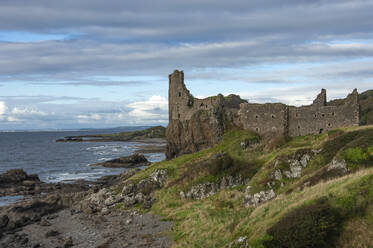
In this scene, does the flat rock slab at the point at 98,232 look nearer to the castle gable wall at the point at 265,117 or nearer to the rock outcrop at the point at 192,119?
the castle gable wall at the point at 265,117

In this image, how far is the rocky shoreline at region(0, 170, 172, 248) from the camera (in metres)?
34.5

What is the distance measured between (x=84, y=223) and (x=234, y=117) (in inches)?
1175

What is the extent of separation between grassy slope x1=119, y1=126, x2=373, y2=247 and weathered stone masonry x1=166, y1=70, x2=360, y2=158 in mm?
2626

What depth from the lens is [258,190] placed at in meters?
34.3

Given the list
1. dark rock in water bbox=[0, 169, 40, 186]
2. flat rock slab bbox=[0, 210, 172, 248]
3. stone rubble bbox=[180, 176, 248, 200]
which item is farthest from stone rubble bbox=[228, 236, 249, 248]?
dark rock in water bbox=[0, 169, 40, 186]

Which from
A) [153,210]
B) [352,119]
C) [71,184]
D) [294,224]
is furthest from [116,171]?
[294,224]

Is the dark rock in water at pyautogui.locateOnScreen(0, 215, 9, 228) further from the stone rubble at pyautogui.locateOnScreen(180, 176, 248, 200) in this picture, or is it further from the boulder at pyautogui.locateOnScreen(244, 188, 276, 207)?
the boulder at pyautogui.locateOnScreen(244, 188, 276, 207)

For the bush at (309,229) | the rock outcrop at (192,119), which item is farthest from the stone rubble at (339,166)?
the rock outcrop at (192,119)

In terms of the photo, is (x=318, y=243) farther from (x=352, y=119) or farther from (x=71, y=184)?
(x=71, y=184)

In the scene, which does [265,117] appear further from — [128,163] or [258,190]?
[128,163]

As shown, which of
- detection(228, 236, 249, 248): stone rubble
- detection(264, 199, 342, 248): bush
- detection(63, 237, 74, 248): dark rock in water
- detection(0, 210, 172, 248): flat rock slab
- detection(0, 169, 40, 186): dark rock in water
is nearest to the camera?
detection(264, 199, 342, 248): bush

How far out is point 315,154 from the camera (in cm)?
3738

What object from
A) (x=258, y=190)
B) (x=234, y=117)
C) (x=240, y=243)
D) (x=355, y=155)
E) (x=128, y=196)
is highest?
(x=234, y=117)

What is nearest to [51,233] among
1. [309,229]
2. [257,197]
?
[257,197]
